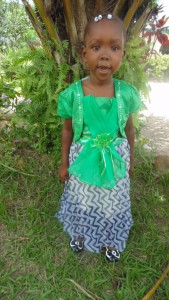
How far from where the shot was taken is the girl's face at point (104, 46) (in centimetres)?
172

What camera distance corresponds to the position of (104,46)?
5.74 feet

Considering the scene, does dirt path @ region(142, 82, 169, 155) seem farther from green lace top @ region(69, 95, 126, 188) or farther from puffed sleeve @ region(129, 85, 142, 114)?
green lace top @ region(69, 95, 126, 188)

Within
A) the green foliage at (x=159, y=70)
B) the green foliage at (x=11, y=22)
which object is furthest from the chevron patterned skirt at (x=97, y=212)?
the green foliage at (x=159, y=70)

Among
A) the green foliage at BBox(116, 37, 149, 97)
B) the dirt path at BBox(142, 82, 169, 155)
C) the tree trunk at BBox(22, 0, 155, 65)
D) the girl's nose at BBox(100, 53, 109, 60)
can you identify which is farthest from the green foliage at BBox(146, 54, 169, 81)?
the girl's nose at BBox(100, 53, 109, 60)

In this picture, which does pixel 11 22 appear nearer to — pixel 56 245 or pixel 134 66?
pixel 134 66

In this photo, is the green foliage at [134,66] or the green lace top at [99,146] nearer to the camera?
the green lace top at [99,146]

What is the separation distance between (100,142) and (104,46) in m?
0.58

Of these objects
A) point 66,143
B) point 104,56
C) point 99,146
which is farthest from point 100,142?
point 104,56

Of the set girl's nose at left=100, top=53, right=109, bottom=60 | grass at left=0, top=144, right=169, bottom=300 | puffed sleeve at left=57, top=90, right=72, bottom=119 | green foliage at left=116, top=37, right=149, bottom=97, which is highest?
green foliage at left=116, top=37, right=149, bottom=97

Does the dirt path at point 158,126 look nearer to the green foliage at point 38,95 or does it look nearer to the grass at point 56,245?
the grass at point 56,245

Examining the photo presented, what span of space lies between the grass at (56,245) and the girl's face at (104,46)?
130cm

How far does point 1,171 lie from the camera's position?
2.83m

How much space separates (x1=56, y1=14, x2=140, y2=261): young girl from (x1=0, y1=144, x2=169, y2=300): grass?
0.14 meters

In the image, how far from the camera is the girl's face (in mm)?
1725
